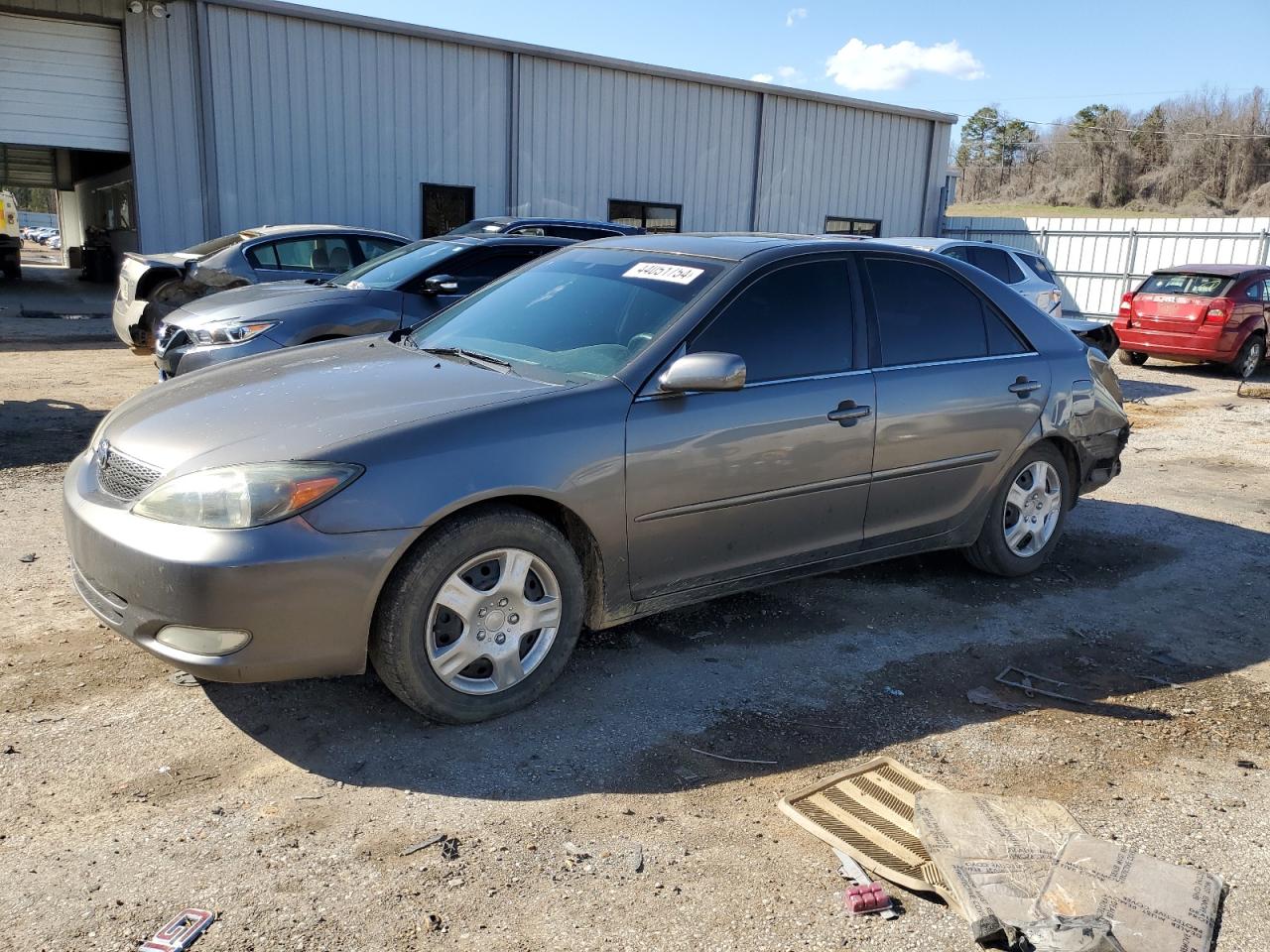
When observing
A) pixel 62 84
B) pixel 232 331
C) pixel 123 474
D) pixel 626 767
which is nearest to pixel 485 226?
pixel 232 331

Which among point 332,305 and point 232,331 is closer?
point 232,331

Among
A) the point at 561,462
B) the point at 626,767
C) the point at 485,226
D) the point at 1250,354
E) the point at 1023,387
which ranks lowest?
the point at 626,767

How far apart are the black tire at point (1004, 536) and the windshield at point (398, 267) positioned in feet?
15.7

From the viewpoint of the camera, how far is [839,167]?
23906 millimetres

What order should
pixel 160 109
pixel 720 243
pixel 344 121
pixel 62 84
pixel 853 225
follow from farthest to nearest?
pixel 853 225 → pixel 344 121 → pixel 62 84 → pixel 160 109 → pixel 720 243

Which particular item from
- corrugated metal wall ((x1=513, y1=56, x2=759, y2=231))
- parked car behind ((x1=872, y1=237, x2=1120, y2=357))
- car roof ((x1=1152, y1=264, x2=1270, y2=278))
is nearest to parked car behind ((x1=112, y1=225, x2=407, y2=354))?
parked car behind ((x1=872, y1=237, x2=1120, y2=357))

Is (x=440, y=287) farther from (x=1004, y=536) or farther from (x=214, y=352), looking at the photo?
(x=1004, y=536)

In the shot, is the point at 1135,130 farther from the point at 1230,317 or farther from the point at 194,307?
the point at 194,307

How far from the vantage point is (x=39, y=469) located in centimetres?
675

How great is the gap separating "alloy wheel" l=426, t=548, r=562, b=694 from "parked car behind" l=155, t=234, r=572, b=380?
11.6 feet

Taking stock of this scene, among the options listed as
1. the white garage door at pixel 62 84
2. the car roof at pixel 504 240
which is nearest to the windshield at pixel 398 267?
the car roof at pixel 504 240

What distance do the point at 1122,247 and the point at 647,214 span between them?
11.1 metres

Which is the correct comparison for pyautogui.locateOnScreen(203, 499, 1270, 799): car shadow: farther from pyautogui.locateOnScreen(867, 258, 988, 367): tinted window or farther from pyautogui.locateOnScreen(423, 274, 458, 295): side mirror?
pyautogui.locateOnScreen(423, 274, 458, 295): side mirror

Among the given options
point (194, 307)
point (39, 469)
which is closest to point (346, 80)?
point (194, 307)
